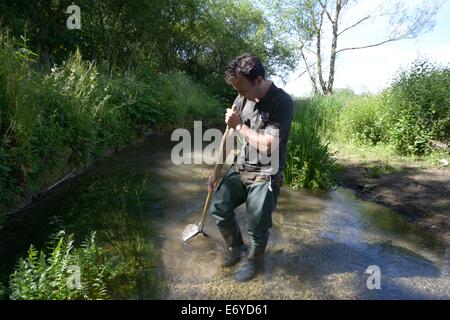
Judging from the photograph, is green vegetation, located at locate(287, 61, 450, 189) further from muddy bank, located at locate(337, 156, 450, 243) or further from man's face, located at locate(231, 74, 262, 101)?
man's face, located at locate(231, 74, 262, 101)

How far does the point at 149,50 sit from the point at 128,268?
13.9m

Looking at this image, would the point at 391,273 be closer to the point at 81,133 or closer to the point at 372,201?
the point at 372,201

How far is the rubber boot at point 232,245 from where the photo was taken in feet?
11.4

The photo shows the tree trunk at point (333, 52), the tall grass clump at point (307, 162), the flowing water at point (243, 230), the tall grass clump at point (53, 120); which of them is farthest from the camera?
the tree trunk at point (333, 52)

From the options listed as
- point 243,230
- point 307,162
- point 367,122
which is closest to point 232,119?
point 243,230

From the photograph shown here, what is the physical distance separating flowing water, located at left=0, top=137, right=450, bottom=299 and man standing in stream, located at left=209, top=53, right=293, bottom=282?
0.36m

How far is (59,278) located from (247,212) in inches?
58.7

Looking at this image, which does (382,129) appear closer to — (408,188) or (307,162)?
(408,188)

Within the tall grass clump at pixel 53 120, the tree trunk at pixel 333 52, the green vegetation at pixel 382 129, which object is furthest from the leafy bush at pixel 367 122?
the tree trunk at pixel 333 52

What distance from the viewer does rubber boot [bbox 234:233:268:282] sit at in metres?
3.23

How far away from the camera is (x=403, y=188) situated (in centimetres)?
600

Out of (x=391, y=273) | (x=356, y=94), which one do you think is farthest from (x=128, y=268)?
(x=356, y=94)

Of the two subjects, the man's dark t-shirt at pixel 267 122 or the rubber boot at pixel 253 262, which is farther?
the rubber boot at pixel 253 262

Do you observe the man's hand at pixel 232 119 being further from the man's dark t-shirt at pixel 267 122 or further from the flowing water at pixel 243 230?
the flowing water at pixel 243 230
